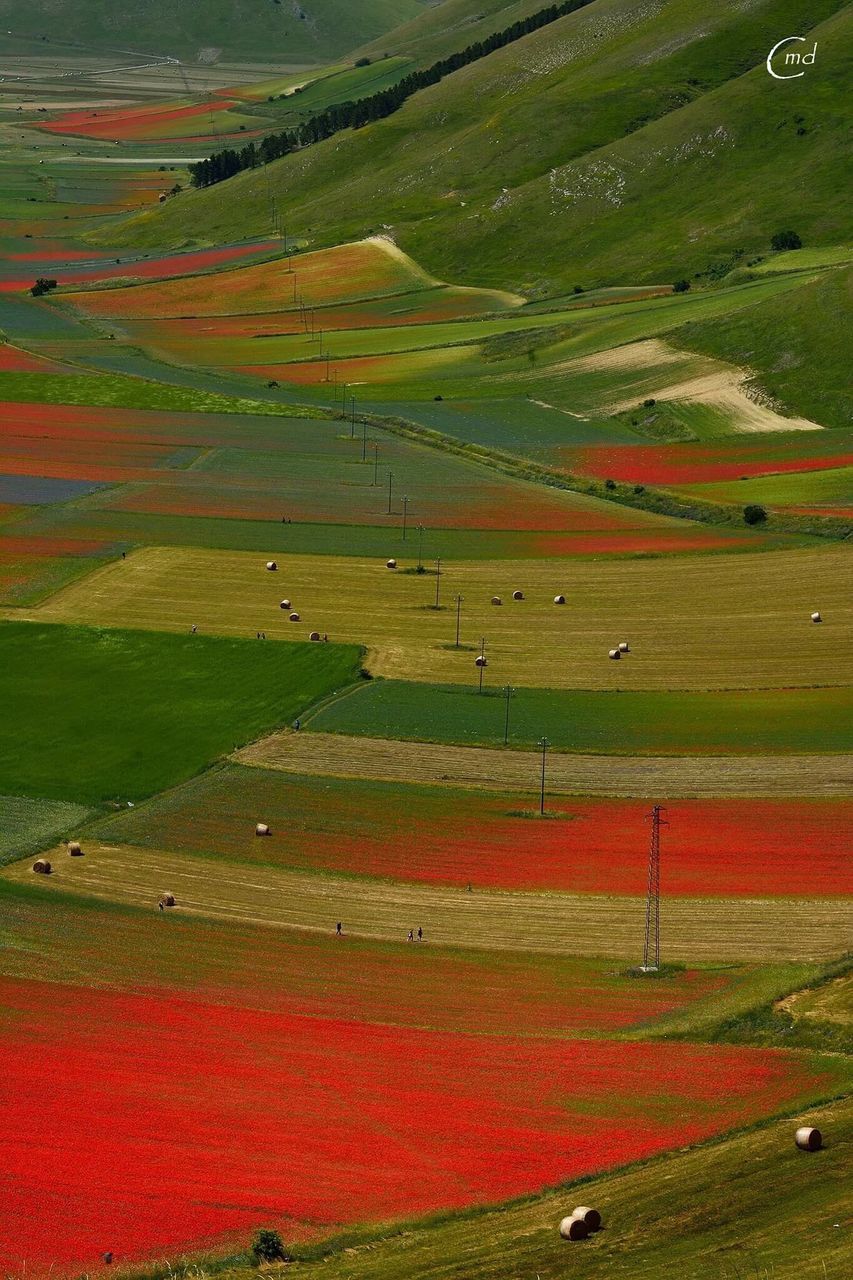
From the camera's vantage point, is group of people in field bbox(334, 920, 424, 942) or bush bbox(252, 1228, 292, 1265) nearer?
bush bbox(252, 1228, 292, 1265)

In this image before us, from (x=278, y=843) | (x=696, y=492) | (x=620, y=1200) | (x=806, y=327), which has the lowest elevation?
(x=620, y=1200)

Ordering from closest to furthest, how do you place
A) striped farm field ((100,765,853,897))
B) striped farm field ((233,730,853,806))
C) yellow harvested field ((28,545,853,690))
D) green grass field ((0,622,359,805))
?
striped farm field ((100,765,853,897)), striped farm field ((233,730,853,806)), green grass field ((0,622,359,805)), yellow harvested field ((28,545,853,690))

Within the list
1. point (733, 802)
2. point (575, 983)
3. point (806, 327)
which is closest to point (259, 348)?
point (806, 327)

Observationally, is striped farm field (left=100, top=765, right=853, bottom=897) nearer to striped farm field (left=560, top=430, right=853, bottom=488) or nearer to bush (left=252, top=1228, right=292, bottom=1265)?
bush (left=252, top=1228, right=292, bottom=1265)

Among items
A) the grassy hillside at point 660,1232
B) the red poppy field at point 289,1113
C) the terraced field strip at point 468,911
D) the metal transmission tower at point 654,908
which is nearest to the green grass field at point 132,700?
the terraced field strip at point 468,911

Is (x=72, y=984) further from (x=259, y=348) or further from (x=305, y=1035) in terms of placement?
(x=259, y=348)

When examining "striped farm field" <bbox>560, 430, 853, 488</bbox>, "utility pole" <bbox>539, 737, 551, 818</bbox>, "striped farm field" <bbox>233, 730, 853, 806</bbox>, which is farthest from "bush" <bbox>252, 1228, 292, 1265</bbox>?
"striped farm field" <bbox>560, 430, 853, 488</bbox>

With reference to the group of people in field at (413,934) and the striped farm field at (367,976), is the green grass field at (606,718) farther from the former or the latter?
the striped farm field at (367,976)
